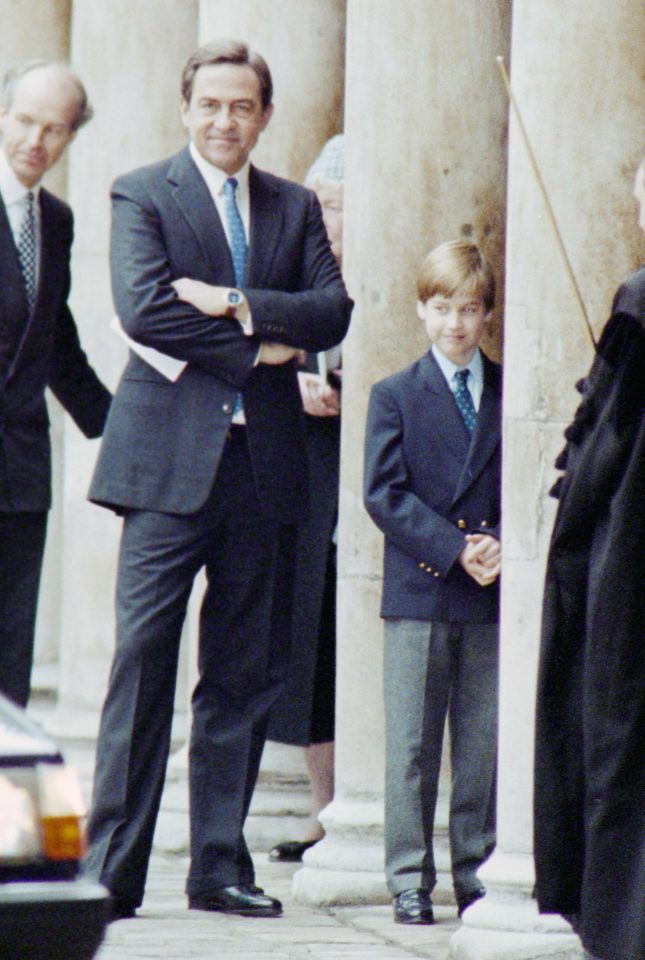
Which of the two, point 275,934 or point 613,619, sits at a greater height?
point 613,619

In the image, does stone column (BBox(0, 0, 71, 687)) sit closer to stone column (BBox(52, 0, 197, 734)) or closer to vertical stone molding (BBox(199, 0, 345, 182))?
stone column (BBox(52, 0, 197, 734))

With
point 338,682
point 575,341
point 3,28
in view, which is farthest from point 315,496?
point 3,28

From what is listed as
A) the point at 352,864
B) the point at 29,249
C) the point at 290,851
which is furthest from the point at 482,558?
the point at 290,851

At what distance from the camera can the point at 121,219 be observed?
21.4 ft

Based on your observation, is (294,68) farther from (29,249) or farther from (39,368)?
(39,368)

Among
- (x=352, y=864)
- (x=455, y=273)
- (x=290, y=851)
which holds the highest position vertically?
(x=455, y=273)

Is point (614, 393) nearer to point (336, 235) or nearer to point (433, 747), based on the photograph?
point (433, 747)

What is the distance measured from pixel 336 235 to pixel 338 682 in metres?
1.43

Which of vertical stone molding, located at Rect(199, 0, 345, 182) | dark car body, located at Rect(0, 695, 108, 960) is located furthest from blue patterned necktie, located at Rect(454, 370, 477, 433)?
dark car body, located at Rect(0, 695, 108, 960)

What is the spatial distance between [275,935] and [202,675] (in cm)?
71

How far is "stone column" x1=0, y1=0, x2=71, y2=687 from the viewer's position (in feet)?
36.1

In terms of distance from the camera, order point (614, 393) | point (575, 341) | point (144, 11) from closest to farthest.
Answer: point (614, 393) → point (575, 341) → point (144, 11)

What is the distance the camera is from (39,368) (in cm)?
704

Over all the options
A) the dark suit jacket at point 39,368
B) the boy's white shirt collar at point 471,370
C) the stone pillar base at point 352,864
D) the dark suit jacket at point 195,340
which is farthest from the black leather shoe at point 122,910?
the boy's white shirt collar at point 471,370
